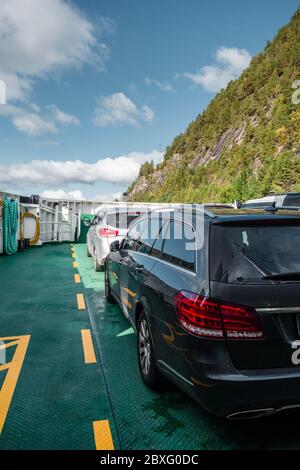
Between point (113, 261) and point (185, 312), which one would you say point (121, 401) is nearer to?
point (185, 312)

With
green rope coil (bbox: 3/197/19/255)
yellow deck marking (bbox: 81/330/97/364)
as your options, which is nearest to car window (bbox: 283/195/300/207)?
Result: yellow deck marking (bbox: 81/330/97/364)

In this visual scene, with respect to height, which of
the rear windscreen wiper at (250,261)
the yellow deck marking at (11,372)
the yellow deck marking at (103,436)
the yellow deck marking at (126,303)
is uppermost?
the rear windscreen wiper at (250,261)

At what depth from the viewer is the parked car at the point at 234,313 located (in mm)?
2207

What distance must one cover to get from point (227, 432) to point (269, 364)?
80 centimetres

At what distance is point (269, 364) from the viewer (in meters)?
2.22

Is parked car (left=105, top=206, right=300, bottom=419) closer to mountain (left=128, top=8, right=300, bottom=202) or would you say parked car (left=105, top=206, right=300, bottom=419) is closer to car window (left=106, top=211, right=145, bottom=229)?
car window (left=106, top=211, right=145, bottom=229)

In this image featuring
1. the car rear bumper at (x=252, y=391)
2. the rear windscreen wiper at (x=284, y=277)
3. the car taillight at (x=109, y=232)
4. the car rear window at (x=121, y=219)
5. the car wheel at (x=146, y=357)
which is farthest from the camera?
the car rear window at (x=121, y=219)

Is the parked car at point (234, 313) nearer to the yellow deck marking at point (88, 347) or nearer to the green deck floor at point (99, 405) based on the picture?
the green deck floor at point (99, 405)

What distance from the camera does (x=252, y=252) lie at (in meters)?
2.45

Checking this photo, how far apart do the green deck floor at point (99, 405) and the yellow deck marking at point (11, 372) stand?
48mm

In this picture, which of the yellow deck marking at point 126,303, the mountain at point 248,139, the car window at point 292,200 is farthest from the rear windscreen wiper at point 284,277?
the mountain at point 248,139

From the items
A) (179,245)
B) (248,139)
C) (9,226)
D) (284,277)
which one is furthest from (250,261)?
(248,139)

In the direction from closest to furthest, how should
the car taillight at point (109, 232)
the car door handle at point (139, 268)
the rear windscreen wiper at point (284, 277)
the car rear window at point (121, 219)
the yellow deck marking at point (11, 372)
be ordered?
1. the rear windscreen wiper at point (284, 277)
2. the yellow deck marking at point (11, 372)
3. the car door handle at point (139, 268)
4. the car taillight at point (109, 232)
5. the car rear window at point (121, 219)

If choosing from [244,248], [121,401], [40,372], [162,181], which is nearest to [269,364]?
[244,248]
